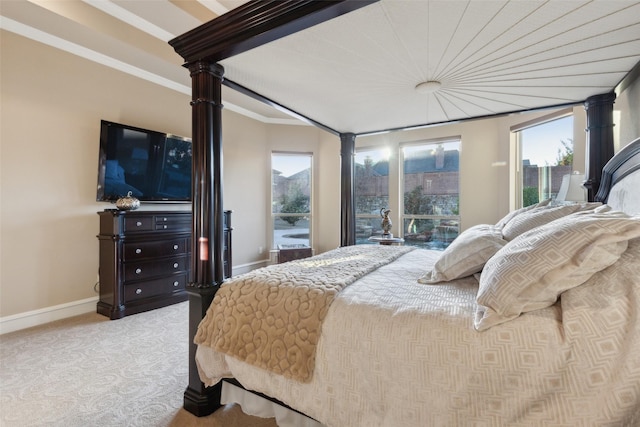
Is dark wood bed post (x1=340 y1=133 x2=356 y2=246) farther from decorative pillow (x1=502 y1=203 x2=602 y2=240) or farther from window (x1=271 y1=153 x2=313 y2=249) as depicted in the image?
window (x1=271 y1=153 x2=313 y2=249)

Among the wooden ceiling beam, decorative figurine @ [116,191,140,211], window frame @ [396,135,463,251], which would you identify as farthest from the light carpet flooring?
window frame @ [396,135,463,251]

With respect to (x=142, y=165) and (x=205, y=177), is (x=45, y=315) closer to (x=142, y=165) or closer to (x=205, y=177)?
(x=142, y=165)

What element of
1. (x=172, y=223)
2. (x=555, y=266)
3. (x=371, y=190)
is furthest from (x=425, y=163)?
(x=555, y=266)

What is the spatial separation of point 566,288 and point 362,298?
70 cm

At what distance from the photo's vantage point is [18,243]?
2832mm

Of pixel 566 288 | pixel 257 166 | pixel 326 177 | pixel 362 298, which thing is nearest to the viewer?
pixel 566 288

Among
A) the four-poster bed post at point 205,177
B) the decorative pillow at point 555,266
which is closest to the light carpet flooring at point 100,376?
the four-poster bed post at point 205,177

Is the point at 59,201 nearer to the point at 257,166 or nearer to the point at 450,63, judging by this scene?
the point at 257,166

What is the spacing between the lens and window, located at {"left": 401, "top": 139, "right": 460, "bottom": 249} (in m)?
4.82

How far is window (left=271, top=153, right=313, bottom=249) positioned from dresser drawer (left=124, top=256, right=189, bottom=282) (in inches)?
84.4

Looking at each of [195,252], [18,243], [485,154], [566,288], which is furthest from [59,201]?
[485,154]

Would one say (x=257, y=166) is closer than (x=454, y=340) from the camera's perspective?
No

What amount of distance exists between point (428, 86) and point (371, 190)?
3.45 meters

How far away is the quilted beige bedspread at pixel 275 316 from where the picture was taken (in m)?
1.22
